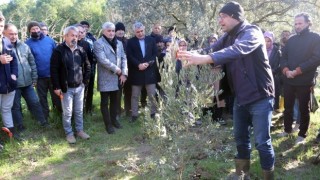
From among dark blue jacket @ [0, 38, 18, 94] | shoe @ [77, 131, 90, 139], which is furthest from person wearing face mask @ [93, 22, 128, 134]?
dark blue jacket @ [0, 38, 18, 94]

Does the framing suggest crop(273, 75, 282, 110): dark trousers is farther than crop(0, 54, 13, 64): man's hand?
Yes

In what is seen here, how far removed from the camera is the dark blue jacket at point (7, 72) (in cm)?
498

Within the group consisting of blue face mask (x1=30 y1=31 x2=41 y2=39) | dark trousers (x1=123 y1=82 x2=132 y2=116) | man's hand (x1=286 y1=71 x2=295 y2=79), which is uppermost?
blue face mask (x1=30 y1=31 x2=41 y2=39)

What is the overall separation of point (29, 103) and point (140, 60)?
206cm

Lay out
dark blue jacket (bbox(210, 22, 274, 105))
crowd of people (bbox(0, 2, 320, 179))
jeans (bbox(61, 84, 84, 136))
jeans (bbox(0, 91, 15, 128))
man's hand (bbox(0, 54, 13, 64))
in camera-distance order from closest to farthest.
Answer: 1. dark blue jacket (bbox(210, 22, 274, 105))
2. crowd of people (bbox(0, 2, 320, 179))
3. man's hand (bbox(0, 54, 13, 64))
4. jeans (bbox(0, 91, 15, 128))
5. jeans (bbox(61, 84, 84, 136))

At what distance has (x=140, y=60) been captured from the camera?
21.1 ft

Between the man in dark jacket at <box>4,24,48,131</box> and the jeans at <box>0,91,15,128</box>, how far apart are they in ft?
1.13

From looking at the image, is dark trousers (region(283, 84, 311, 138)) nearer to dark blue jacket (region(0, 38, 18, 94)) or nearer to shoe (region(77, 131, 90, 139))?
shoe (region(77, 131, 90, 139))

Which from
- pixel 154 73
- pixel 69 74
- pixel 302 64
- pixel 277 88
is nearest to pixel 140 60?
pixel 154 73

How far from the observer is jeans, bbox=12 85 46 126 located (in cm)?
564

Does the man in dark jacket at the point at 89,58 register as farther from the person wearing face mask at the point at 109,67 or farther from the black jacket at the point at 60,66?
the black jacket at the point at 60,66

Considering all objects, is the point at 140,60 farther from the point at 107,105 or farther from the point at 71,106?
the point at 71,106

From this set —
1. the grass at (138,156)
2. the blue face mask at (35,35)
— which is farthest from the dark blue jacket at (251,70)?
the blue face mask at (35,35)

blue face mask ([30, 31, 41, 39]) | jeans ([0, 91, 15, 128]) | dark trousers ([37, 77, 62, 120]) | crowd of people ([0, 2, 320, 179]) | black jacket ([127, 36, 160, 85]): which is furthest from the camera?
black jacket ([127, 36, 160, 85])
